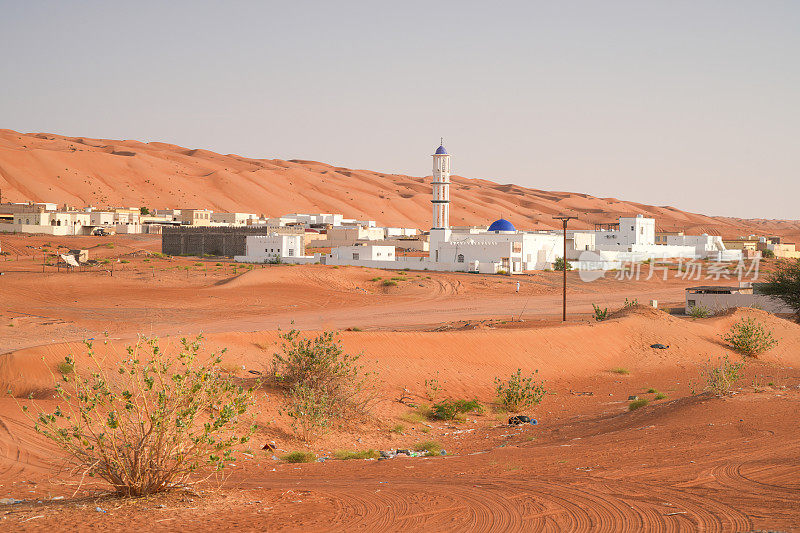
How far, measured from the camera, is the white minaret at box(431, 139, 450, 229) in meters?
60.1

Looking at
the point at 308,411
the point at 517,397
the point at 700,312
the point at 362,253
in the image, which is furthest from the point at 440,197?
the point at 308,411

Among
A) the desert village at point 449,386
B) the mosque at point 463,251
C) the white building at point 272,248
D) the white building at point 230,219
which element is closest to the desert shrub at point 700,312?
the desert village at point 449,386

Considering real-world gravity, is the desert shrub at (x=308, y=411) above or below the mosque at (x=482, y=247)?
below

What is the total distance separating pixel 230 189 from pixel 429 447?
382 feet

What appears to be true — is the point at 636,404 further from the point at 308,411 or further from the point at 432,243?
the point at 432,243

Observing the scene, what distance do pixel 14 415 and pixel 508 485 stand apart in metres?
8.50

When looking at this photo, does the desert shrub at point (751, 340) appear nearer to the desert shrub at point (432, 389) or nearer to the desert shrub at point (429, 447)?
the desert shrub at point (432, 389)

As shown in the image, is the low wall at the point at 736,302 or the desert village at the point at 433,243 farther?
the desert village at the point at 433,243

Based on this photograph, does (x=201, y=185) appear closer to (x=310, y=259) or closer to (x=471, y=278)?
(x=310, y=259)

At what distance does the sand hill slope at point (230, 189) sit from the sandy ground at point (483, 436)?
75.2 m

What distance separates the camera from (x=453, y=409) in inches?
677

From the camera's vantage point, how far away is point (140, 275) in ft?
149

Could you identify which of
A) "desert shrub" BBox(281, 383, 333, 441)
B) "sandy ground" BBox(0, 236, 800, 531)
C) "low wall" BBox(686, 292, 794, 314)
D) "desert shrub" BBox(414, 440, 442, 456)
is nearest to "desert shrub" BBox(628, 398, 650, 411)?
"sandy ground" BBox(0, 236, 800, 531)

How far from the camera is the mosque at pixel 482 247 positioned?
55.0 m
